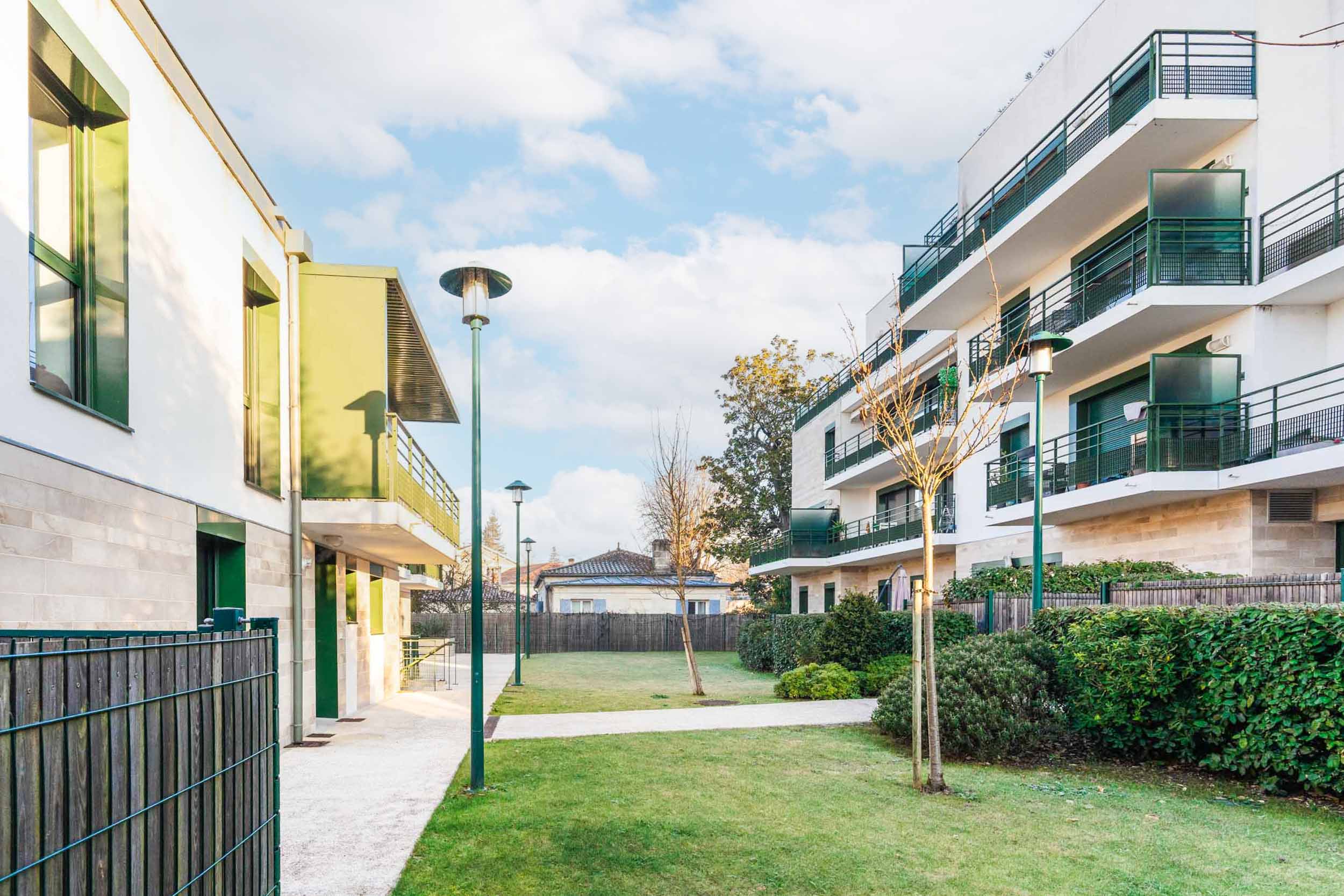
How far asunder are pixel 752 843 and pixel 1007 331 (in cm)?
1654

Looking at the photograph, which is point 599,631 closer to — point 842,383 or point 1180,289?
point 842,383

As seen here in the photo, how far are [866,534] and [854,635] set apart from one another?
11.6m

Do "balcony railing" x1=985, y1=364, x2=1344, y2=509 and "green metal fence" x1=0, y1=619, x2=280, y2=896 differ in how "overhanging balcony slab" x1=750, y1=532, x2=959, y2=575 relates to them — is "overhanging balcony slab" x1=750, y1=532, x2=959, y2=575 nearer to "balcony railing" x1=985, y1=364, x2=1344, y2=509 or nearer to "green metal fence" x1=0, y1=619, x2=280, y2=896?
"balcony railing" x1=985, y1=364, x2=1344, y2=509

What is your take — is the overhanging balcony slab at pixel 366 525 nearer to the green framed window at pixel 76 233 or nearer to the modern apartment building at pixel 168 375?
the modern apartment building at pixel 168 375

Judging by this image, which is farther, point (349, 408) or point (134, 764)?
point (349, 408)

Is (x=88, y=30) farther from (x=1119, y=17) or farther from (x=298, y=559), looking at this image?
(x=1119, y=17)

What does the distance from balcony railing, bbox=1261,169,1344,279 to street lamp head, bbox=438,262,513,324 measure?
11393 mm

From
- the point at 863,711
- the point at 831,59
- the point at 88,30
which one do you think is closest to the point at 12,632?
the point at 88,30

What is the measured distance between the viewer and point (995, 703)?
916 cm

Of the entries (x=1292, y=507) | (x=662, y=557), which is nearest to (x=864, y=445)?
(x=662, y=557)

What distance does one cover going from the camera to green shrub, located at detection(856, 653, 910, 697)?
15523 mm

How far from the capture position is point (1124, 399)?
17.0m

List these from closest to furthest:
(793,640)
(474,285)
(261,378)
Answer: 1. (474,285)
2. (261,378)
3. (793,640)

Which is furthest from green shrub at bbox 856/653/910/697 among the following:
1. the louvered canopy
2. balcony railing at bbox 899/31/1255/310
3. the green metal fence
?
the green metal fence
